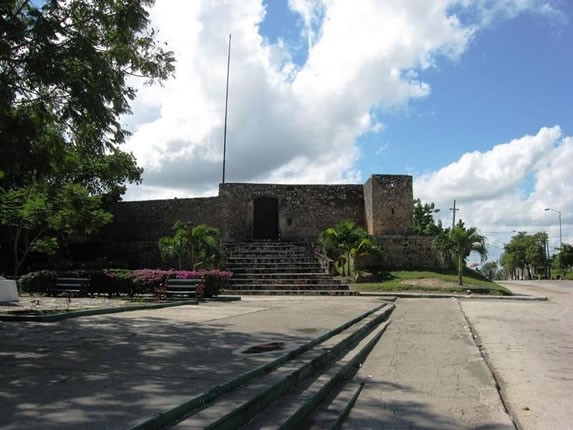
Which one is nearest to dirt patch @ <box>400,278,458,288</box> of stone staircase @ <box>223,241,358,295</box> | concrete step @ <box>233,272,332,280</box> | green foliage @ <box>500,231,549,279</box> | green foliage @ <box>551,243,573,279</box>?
stone staircase @ <box>223,241,358,295</box>

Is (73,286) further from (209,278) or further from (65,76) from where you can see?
(65,76)

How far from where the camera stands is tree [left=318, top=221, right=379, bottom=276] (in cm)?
2352

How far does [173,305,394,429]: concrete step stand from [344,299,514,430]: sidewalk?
45 cm

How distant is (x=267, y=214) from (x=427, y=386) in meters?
22.5

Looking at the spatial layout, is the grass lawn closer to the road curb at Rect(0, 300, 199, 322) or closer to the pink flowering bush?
the pink flowering bush

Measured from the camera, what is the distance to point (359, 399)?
5391 mm

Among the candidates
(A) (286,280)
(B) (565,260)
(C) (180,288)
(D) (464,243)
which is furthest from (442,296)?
(B) (565,260)

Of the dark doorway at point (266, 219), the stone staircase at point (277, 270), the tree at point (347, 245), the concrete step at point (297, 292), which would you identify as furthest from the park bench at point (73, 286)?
the dark doorway at point (266, 219)

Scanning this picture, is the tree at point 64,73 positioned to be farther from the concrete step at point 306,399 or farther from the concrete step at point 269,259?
the concrete step at point 269,259

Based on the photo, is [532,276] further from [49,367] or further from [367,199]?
[49,367]

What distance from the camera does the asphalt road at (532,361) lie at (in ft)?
16.6

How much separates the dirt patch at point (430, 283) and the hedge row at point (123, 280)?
30.0ft

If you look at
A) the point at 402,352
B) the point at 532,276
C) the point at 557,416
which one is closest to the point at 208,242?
the point at 402,352

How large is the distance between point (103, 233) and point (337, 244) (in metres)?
13.2
